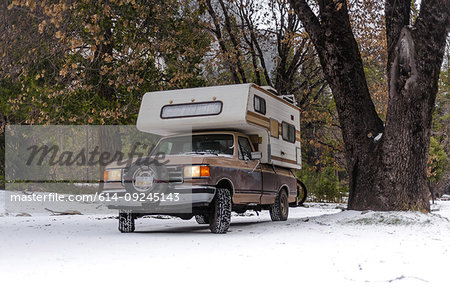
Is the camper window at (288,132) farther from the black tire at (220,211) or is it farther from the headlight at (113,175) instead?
the headlight at (113,175)

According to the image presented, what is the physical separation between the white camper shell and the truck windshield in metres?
0.26

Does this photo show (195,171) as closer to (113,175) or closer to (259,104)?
(113,175)

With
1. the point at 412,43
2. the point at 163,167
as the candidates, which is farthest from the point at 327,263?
the point at 412,43

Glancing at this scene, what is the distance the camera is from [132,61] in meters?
15.3

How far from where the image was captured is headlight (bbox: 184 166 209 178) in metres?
9.21

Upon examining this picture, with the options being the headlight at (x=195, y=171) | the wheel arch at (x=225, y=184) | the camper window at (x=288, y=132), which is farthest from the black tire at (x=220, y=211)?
the camper window at (x=288, y=132)

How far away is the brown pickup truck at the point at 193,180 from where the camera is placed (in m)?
9.21

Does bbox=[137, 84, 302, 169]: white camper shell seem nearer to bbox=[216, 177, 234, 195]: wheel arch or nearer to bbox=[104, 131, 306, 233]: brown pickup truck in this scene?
bbox=[104, 131, 306, 233]: brown pickup truck

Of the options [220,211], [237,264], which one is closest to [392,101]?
[220,211]

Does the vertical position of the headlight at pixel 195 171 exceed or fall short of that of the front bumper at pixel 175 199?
it exceeds it

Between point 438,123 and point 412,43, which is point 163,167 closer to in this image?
point 412,43

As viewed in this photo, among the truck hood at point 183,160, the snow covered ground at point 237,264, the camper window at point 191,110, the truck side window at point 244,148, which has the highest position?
the camper window at point 191,110

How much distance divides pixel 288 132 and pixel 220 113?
10.7 ft

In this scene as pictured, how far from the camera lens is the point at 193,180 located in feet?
30.3
